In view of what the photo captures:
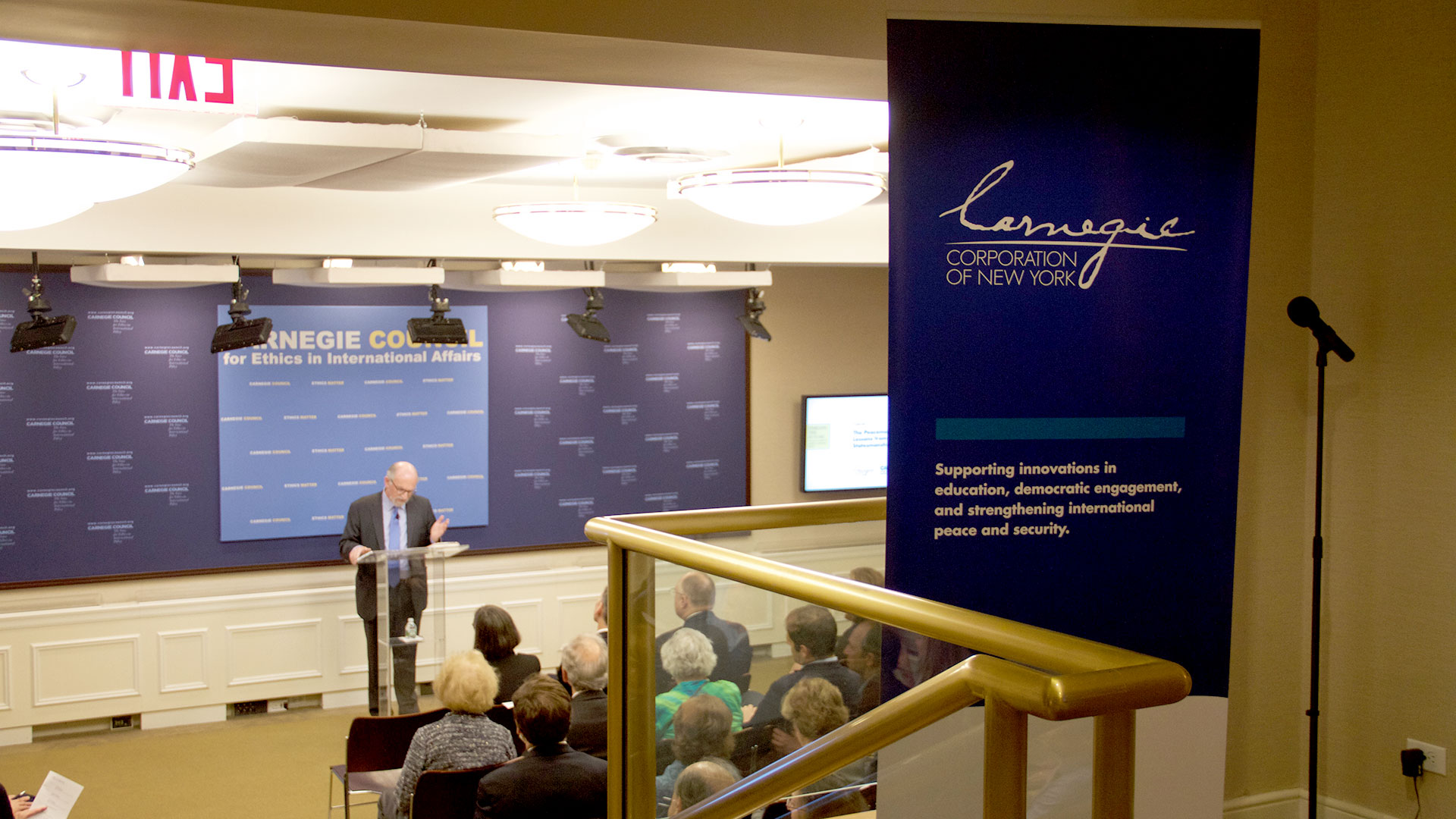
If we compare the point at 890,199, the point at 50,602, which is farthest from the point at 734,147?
the point at 50,602

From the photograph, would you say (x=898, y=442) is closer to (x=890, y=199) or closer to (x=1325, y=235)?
(x=890, y=199)

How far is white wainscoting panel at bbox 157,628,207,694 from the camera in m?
7.45

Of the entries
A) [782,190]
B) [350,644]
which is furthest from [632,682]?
[350,644]

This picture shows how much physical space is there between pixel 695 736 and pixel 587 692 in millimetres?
2030

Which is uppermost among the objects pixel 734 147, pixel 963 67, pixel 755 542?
pixel 734 147

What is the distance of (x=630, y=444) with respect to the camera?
8.78 meters

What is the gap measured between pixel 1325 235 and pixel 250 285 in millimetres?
6642

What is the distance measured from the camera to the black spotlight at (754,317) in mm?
8422

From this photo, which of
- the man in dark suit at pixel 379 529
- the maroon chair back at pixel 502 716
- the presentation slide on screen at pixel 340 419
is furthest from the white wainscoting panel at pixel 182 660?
the maroon chair back at pixel 502 716

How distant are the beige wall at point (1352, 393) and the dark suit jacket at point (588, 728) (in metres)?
2.22

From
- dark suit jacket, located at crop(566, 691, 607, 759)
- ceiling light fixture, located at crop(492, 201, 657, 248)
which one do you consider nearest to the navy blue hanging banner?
dark suit jacket, located at crop(566, 691, 607, 759)

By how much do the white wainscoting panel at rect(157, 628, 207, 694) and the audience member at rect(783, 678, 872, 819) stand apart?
6.28m

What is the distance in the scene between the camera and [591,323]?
25.9 ft

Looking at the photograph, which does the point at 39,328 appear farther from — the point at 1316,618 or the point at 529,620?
Answer: the point at 1316,618
